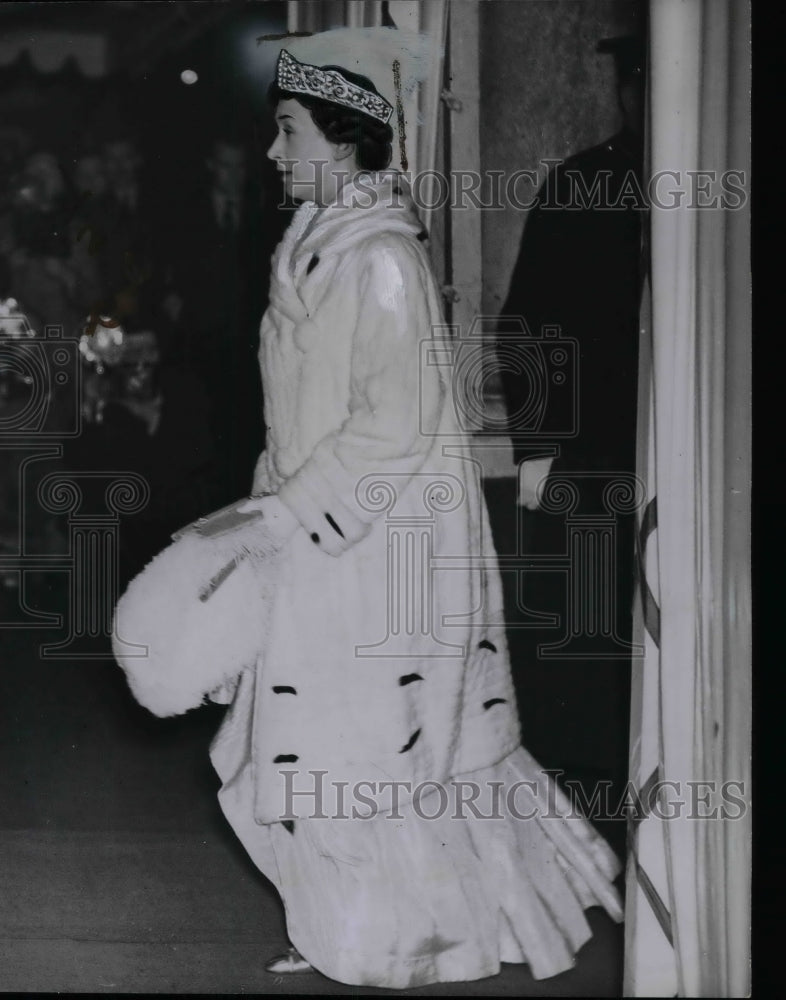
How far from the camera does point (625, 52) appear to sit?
3.29 m

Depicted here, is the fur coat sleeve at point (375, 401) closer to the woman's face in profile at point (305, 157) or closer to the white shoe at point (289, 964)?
the woman's face in profile at point (305, 157)

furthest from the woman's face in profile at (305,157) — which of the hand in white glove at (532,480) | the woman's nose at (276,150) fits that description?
the hand in white glove at (532,480)

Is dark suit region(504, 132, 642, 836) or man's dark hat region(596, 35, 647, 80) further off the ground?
man's dark hat region(596, 35, 647, 80)

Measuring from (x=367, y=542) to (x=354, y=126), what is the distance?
3.42ft

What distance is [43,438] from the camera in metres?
3.38

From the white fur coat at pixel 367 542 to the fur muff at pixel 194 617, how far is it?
0.08 metres

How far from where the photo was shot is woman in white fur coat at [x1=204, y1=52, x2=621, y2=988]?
3217 millimetres

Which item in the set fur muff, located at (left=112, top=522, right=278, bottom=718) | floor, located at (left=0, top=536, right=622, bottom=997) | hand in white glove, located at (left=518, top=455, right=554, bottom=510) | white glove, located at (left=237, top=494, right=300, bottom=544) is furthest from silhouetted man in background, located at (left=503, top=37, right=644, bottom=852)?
floor, located at (left=0, top=536, right=622, bottom=997)

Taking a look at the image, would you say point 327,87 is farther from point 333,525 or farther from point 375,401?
point 333,525

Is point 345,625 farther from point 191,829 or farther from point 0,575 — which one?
point 0,575

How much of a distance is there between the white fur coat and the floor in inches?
8.9

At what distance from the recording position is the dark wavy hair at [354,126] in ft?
10.7

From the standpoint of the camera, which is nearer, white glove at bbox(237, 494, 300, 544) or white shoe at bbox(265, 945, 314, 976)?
white glove at bbox(237, 494, 300, 544)

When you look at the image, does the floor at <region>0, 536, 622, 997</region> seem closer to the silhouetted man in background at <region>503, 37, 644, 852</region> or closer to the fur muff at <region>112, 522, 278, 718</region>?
the fur muff at <region>112, 522, 278, 718</region>
